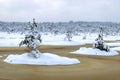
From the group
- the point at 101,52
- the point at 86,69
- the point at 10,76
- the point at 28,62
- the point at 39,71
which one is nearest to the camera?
the point at 10,76

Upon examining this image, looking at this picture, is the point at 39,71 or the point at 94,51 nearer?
the point at 39,71

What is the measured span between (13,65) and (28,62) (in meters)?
2.51

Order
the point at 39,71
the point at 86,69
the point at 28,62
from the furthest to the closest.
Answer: the point at 28,62
the point at 86,69
the point at 39,71

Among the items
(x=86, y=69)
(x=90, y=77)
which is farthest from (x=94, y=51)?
(x=90, y=77)

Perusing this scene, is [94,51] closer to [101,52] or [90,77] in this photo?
[101,52]

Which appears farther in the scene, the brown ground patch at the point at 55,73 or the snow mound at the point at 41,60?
the snow mound at the point at 41,60

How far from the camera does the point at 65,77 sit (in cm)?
2669

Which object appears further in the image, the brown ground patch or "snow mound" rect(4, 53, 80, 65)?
"snow mound" rect(4, 53, 80, 65)

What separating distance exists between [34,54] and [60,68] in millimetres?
5603

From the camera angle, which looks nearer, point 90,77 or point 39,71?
point 90,77

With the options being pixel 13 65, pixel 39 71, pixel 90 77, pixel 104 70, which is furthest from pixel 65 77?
pixel 13 65

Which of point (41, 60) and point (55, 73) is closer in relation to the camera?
point (55, 73)

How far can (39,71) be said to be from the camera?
2988 centimetres

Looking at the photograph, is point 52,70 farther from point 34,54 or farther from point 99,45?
point 99,45
